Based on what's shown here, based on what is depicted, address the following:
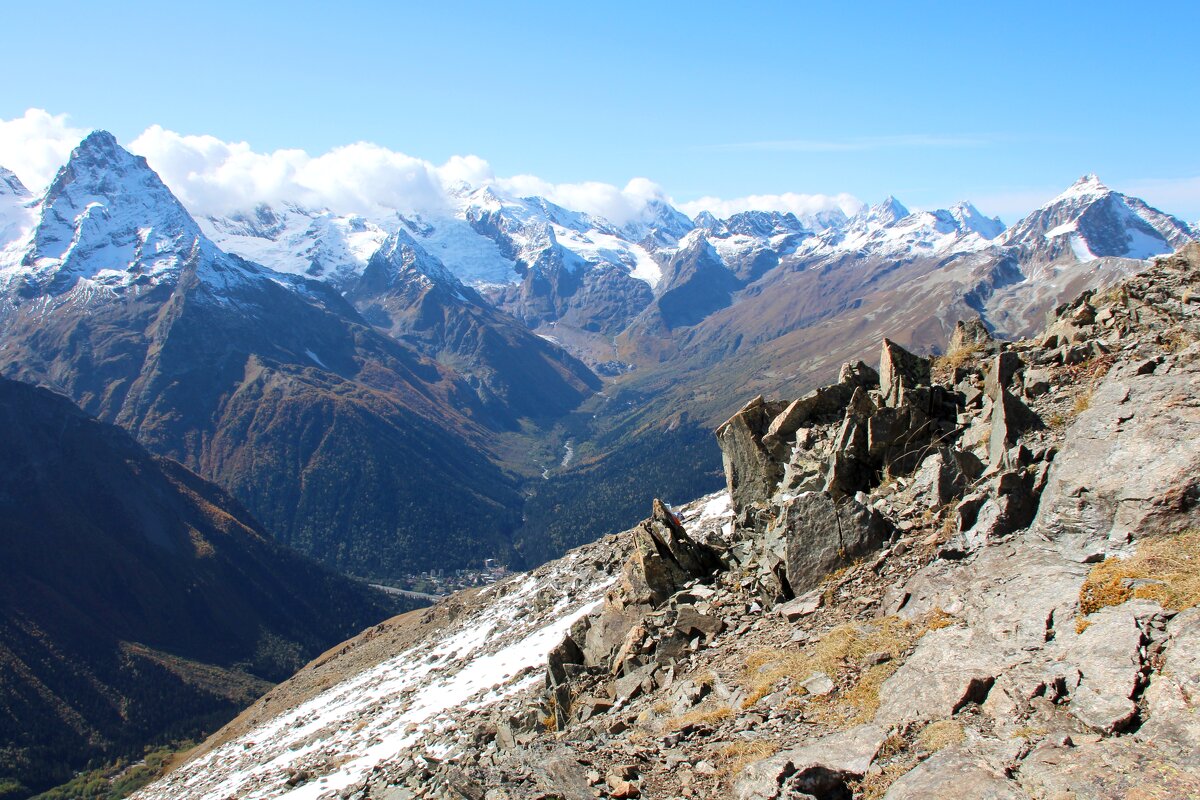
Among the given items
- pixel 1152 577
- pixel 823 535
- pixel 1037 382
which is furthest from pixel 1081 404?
pixel 1152 577

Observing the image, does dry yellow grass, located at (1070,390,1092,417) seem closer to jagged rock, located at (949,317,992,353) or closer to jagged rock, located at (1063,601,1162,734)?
jagged rock, located at (1063,601,1162,734)

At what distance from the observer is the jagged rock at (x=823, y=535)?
22766 millimetres

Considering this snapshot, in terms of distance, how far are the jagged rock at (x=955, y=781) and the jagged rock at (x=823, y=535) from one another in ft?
32.8

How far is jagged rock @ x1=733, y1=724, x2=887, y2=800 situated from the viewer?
13492 millimetres

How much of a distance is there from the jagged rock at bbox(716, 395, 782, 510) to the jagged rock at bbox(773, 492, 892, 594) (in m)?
8.96

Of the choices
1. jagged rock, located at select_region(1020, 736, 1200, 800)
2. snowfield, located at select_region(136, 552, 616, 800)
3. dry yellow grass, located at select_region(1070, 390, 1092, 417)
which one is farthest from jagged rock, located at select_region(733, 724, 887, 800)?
snowfield, located at select_region(136, 552, 616, 800)

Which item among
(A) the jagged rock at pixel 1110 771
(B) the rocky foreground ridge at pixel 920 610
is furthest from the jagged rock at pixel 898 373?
(A) the jagged rock at pixel 1110 771

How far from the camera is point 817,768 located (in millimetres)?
13766

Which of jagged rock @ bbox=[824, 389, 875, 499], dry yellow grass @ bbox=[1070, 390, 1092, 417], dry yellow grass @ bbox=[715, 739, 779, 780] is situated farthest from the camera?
jagged rock @ bbox=[824, 389, 875, 499]

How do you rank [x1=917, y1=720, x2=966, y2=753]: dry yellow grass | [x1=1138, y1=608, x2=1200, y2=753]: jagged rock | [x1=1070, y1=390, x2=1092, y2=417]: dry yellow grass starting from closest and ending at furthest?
[x1=1138, y1=608, x2=1200, y2=753]: jagged rock
[x1=917, y1=720, x2=966, y2=753]: dry yellow grass
[x1=1070, y1=390, x2=1092, y2=417]: dry yellow grass

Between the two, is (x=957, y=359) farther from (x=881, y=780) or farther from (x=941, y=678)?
(x=881, y=780)

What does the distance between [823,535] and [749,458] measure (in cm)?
1085

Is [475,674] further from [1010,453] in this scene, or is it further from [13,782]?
[13,782]

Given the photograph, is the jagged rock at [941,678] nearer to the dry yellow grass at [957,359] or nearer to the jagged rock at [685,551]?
the jagged rock at [685,551]
